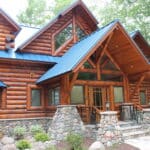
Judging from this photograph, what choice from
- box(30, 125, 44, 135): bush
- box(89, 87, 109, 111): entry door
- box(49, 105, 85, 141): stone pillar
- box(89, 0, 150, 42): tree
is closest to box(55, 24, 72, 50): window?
box(89, 87, 109, 111): entry door

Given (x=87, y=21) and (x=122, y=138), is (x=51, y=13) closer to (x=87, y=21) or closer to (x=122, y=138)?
(x=87, y=21)

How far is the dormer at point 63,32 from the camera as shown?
1586 cm

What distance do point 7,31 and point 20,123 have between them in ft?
17.0

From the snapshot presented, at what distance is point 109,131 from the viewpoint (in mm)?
11906

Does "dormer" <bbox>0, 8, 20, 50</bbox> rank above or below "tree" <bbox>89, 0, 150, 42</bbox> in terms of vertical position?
below

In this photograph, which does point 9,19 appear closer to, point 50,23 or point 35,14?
point 50,23

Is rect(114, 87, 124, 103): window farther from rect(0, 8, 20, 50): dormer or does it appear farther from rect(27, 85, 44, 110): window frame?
rect(0, 8, 20, 50): dormer

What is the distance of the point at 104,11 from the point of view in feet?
109

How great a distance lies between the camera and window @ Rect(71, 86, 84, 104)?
1448cm

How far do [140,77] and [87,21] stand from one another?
5.07 meters

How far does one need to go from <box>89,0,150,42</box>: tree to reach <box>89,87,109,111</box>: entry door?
54.0 ft

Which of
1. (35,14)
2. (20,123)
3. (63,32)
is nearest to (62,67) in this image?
(20,123)

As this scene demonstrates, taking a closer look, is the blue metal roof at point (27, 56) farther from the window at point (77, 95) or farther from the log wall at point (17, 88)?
the window at point (77, 95)

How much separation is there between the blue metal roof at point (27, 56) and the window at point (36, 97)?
1715 mm
